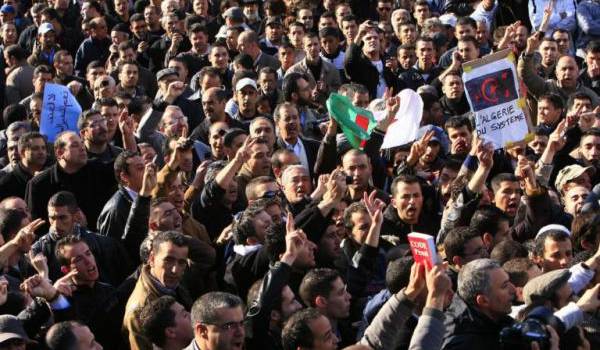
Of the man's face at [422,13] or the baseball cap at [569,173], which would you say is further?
the man's face at [422,13]

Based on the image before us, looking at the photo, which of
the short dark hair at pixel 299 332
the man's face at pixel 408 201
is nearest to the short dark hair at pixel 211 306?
the short dark hair at pixel 299 332

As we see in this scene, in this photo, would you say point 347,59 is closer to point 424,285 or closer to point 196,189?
point 196,189

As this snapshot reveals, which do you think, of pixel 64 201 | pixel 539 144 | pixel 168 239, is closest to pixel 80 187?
pixel 64 201

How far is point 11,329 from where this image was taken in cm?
734

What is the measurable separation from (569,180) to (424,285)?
4034 millimetres

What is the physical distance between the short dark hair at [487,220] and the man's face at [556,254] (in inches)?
27.2

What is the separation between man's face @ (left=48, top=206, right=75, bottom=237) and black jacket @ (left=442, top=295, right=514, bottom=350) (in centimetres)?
321

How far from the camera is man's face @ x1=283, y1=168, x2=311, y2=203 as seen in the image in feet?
32.6

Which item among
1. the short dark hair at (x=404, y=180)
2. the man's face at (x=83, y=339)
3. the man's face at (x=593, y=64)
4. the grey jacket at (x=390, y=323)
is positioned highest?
the man's face at (x=83, y=339)

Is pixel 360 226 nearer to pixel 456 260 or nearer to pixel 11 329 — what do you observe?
pixel 456 260

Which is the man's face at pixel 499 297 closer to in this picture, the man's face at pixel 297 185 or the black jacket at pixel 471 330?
the black jacket at pixel 471 330

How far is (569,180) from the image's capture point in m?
10.9

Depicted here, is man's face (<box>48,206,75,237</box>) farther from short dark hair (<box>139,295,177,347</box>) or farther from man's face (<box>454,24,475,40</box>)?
man's face (<box>454,24,475,40</box>)

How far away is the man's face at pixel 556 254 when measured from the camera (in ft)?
28.6
